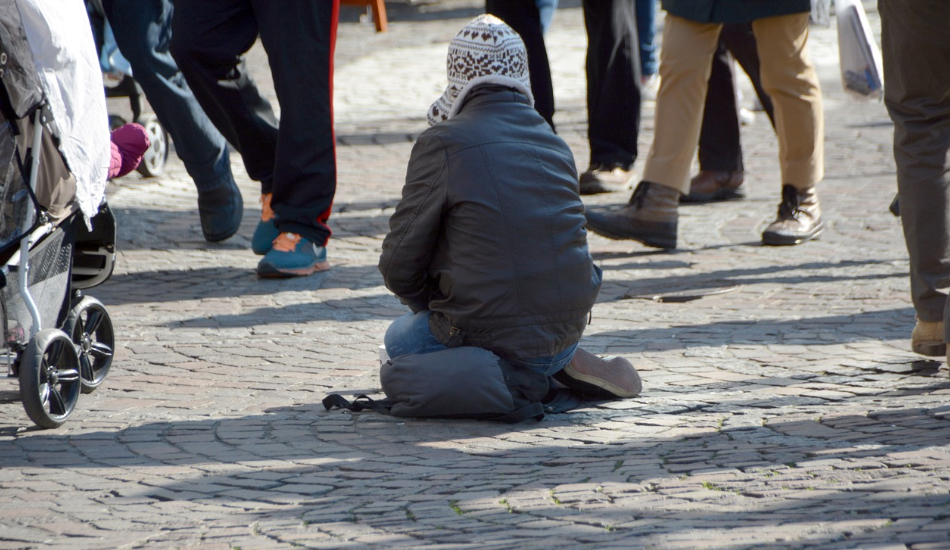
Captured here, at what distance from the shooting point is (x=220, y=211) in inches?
259

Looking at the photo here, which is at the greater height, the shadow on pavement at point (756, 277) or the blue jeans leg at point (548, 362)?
the blue jeans leg at point (548, 362)

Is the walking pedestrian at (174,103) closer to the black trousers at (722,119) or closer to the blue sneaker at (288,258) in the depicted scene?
the blue sneaker at (288,258)

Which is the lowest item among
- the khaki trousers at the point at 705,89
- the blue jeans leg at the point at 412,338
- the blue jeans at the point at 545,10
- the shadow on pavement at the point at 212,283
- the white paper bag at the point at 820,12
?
the shadow on pavement at the point at 212,283

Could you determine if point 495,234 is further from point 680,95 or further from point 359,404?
point 680,95

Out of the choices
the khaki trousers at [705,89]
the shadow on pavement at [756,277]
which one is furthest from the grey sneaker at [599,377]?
the khaki trousers at [705,89]

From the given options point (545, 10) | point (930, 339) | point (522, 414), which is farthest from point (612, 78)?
point (522, 414)

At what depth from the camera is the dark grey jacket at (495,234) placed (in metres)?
3.99

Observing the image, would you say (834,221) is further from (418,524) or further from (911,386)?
(418,524)

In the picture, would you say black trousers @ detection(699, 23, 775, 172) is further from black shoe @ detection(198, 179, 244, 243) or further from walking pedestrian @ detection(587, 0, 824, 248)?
black shoe @ detection(198, 179, 244, 243)

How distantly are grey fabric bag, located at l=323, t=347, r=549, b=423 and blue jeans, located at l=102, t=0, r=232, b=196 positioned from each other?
2.61m

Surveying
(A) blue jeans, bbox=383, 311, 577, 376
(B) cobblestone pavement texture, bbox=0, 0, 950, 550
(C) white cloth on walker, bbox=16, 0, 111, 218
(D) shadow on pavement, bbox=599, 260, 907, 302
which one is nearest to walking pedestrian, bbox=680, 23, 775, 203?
(B) cobblestone pavement texture, bbox=0, 0, 950, 550

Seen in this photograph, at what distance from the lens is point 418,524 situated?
3.14 m

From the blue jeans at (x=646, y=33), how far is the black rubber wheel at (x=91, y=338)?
22.5 feet

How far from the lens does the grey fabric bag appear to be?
157 inches
